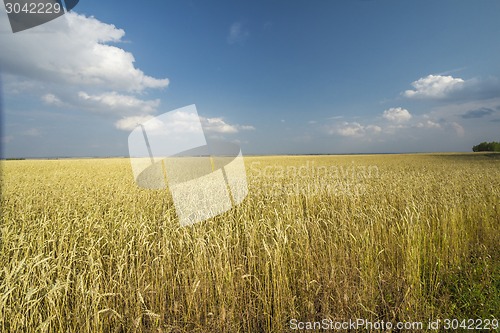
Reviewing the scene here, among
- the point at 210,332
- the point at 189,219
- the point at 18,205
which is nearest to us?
the point at 210,332

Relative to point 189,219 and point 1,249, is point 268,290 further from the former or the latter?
point 1,249

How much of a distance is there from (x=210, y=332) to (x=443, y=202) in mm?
6915

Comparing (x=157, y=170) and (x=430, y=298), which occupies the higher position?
(x=157, y=170)

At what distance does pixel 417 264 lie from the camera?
3564mm

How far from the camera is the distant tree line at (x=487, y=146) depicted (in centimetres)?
8575

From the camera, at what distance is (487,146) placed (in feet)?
299

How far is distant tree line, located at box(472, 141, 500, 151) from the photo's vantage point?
8575cm

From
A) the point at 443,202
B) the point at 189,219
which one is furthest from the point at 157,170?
the point at 443,202

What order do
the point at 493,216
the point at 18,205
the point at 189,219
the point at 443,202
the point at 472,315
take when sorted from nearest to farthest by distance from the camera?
the point at 472,315 → the point at 189,219 → the point at 493,216 → the point at 443,202 → the point at 18,205

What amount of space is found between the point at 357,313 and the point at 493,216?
5876 millimetres

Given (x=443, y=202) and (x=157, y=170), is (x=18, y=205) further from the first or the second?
(x=443, y=202)

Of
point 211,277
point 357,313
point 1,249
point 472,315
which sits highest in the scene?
point 1,249

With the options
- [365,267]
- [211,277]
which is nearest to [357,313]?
[365,267]

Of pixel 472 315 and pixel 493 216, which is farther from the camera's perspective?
pixel 493 216
